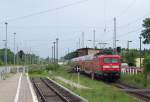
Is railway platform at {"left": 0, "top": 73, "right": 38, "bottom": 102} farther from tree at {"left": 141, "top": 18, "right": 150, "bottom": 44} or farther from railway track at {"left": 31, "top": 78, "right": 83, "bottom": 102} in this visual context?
tree at {"left": 141, "top": 18, "right": 150, "bottom": 44}

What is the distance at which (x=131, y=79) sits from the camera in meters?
50.1

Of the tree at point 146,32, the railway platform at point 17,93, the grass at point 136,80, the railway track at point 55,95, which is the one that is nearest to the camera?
the railway track at point 55,95

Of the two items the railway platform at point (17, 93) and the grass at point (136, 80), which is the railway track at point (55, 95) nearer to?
the railway platform at point (17, 93)

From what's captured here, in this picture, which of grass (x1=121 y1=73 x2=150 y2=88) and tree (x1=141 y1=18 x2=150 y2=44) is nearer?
grass (x1=121 y1=73 x2=150 y2=88)

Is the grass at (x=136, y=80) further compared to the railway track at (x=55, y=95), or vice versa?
the grass at (x=136, y=80)

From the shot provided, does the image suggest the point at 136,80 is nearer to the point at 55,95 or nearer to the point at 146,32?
the point at 55,95

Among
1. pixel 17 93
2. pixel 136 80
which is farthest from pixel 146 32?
pixel 17 93

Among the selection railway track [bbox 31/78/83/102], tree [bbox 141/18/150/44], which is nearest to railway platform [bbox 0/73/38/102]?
railway track [bbox 31/78/83/102]

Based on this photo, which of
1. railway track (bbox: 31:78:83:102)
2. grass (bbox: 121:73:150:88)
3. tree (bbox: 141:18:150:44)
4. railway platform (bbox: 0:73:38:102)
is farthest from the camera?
tree (bbox: 141:18:150:44)

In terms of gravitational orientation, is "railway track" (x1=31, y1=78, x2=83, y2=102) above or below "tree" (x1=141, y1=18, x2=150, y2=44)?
below

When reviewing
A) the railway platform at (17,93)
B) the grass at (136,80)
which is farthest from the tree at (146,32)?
the railway platform at (17,93)

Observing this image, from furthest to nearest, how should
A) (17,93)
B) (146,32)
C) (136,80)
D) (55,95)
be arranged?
(146,32), (136,80), (17,93), (55,95)

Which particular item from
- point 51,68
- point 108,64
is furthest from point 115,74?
point 51,68

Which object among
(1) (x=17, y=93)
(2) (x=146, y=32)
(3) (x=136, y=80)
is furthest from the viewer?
(2) (x=146, y=32)
